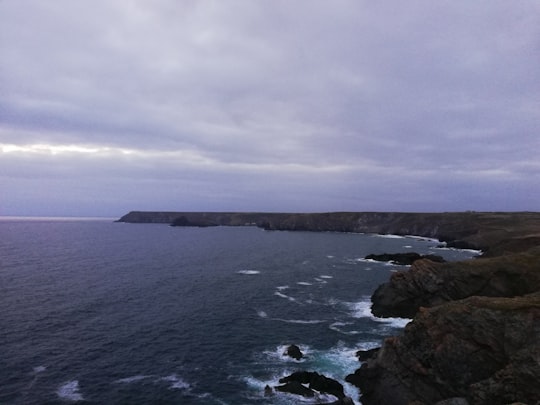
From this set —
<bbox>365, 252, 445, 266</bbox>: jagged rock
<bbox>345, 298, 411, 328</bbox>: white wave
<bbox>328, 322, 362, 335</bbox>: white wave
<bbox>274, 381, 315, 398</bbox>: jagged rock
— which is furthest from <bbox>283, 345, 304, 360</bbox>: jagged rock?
<bbox>365, 252, 445, 266</bbox>: jagged rock

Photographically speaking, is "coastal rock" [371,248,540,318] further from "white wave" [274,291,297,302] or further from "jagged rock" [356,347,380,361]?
"jagged rock" [356,347,380,361]

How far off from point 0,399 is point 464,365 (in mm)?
40896

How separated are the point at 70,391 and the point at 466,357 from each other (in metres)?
36.3

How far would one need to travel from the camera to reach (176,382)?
38031 mm

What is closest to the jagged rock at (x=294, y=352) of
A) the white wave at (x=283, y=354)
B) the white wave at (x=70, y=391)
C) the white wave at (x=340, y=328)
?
the white wave at (x=283, y=354)

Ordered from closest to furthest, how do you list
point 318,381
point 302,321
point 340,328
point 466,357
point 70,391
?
point 466,357 < point 70,391 < point 318,381 < point 340,328 < point 302,321

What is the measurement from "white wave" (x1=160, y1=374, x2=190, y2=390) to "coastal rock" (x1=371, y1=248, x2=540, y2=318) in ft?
114

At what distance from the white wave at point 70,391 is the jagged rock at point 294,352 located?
872 inches

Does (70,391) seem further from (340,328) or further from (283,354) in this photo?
(340,328)

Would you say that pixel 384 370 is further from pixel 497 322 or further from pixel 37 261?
pixel 37 261

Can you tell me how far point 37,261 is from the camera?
107750 mm

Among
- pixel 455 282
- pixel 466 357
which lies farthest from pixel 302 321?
pixel 466 357

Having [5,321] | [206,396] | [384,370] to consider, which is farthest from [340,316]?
[5,321]

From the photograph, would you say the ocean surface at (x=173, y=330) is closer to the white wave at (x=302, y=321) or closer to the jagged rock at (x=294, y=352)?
the white wave at (x=302, y=321)
